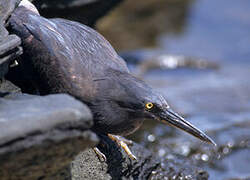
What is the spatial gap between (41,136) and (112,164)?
4.54 feet

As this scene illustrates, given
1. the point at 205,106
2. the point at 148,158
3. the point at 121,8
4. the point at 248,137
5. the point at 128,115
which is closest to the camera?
the point at 128,115

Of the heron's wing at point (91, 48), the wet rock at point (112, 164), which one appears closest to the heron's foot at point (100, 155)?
the wet rock at point (112, 164)

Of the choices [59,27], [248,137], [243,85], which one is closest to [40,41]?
[59,27]

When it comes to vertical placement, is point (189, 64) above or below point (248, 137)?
below

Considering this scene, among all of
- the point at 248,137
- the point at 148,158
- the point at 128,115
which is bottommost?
the point at 248,137

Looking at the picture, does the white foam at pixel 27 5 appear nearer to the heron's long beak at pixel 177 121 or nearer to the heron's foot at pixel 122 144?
the heron's foot at pixel 122 144

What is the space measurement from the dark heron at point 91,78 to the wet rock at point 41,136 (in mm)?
795

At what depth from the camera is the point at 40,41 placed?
3893 millimetres

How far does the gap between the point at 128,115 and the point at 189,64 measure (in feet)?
19.0

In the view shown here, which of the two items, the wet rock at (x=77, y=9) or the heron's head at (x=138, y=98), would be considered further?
the wet rock at (x=77, y=9)

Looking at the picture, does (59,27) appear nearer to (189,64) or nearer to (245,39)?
(189,64)

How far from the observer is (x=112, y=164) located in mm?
4039

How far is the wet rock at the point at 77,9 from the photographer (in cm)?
526

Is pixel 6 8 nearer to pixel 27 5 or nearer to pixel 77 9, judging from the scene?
pixel 27 5
